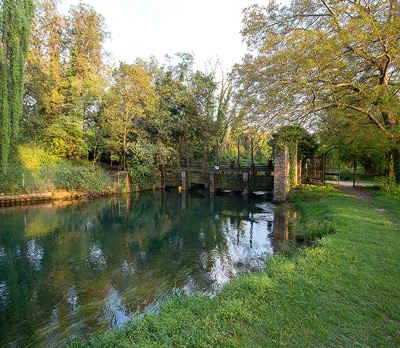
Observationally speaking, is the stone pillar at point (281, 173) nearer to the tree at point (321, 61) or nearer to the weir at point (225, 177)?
the tree at point (321, 61)

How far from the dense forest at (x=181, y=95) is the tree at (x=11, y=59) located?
0.18ft

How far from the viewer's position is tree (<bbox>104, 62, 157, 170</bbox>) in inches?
680

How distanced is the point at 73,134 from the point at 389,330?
20235mm

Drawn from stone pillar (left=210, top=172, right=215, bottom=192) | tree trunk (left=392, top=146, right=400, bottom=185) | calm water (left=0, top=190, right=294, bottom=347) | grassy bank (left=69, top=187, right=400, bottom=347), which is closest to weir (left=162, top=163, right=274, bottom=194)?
stone pillar (left=210, top=172, right=215, bottom=192)

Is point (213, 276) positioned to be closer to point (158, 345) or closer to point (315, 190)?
point (158, 345)

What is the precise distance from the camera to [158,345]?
2189 mm

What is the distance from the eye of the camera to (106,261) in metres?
5.78

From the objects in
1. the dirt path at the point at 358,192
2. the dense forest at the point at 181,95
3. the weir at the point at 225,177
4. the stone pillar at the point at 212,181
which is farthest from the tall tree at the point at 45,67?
the dirt path at the point at 358,192

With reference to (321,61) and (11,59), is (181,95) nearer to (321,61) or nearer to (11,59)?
(11,59)

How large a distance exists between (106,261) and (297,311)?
481cm

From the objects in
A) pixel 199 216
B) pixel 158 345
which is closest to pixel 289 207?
pixel 199 216

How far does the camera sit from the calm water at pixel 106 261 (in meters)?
3.66

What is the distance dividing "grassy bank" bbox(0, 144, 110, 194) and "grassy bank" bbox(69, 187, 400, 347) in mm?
13564

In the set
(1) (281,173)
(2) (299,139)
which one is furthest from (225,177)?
(1) (281,173)
